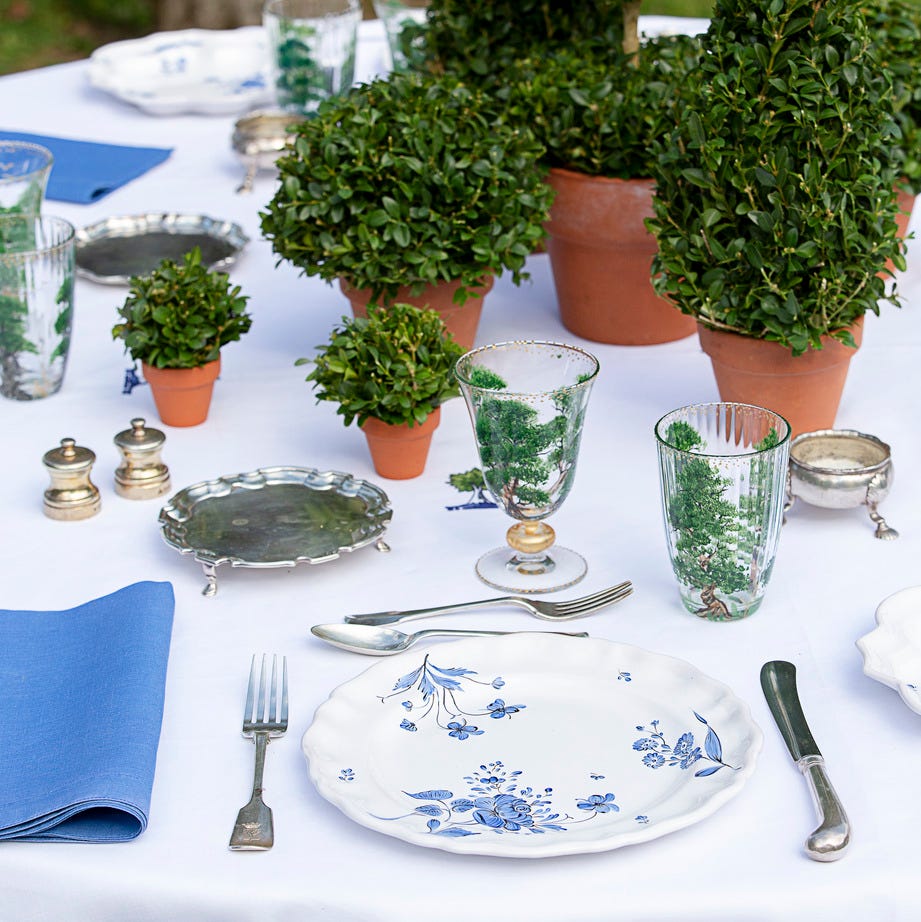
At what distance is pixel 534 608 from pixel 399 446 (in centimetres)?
31

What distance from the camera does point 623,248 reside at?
171 cm

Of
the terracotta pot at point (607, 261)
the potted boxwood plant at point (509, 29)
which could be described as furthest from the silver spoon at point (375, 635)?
the potted boxwood plant at point (509, 29)

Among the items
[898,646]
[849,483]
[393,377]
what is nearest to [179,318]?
[393,377]

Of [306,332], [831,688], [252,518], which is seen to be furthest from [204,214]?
[831,688]

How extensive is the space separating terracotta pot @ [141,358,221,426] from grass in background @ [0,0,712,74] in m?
4.98

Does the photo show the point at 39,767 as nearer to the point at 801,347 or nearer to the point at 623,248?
the point at 801,347

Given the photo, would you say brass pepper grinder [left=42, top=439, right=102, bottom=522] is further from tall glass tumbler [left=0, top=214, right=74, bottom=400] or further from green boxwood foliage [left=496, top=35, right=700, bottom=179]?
green boxwood foliage [left=496, top=35, right=700, bottom=179]

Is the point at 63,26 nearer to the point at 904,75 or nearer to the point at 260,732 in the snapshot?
the point at 904,75

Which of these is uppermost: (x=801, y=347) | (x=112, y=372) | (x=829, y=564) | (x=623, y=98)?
(x=623, y=98)

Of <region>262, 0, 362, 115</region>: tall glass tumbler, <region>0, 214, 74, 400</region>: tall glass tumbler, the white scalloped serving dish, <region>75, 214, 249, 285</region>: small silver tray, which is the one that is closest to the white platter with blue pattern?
<region>262, 0, 362, 115</region>: tall glass tumbler

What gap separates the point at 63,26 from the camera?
6.40 meters

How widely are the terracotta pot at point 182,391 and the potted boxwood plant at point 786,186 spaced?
0.55 metres

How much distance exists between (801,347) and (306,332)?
725 millimetres

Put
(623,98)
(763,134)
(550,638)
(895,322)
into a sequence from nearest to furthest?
(550,638) → (763,134) → (623,98) → (895,322)
